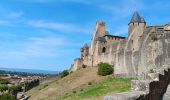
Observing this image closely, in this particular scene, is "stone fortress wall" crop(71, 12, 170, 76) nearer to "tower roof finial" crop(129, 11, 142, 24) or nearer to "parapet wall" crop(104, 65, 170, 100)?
"tower roof finial" crop(129, 11, 142, 24)

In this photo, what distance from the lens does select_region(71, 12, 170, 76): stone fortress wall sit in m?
31.4

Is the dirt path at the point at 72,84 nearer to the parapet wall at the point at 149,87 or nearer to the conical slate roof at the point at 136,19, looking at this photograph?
the conical slate roof at the point at 136,19

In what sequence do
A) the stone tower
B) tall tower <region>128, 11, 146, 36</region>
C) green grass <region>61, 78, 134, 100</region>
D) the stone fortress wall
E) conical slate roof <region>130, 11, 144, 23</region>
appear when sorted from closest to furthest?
1. green grass <region>61, 78, 134, 100</region>
2. the stone fortress wall
3. the stone tower
4. tall tower <region>128, 11, 146, 36</region>
5. conical slate roof <region>130, 11, 144, 23</region>

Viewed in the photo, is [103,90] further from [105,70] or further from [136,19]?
[136,19]

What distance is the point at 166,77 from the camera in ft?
42.8

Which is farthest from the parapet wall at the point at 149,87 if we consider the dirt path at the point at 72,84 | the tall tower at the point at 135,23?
the dirt path at the point at 72,84

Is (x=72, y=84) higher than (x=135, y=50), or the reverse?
(x=135, y=50)

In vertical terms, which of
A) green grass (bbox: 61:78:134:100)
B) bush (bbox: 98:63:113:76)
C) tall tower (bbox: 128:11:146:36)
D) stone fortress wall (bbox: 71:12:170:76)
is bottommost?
green grass (bbox: 61:78:134:100)

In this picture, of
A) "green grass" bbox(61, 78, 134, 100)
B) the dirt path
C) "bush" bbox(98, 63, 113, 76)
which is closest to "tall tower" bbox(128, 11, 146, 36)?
"bush" bbox(98, 63, 113, 76)

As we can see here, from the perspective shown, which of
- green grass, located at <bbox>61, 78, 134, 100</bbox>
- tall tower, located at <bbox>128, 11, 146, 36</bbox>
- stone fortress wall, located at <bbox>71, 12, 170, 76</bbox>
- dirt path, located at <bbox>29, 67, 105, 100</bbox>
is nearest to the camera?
green grass, located at <bbox>61, 78, 134, 100</bbox>

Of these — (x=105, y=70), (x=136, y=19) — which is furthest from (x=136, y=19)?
(x=105, y=70)

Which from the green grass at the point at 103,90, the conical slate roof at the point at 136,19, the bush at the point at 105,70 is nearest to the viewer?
the green grass at the point at 103,90

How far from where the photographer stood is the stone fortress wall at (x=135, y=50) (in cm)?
3136

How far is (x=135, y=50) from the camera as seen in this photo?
3988cm
